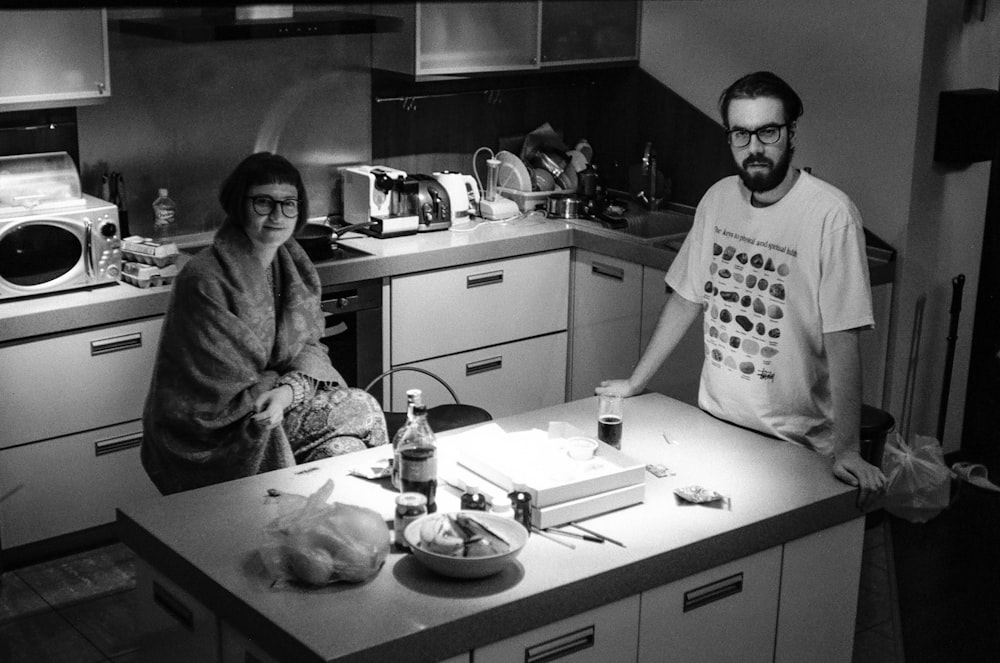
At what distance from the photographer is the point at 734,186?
2867 millimetres

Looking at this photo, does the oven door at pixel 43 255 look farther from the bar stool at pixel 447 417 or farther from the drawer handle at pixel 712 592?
the drawer handle at pixel 712 592

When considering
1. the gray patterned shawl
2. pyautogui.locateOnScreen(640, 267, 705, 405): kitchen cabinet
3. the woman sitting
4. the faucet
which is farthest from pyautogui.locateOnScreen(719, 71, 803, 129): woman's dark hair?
→ the faucet

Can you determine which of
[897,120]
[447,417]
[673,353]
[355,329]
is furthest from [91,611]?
[897,120]

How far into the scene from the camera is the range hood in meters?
3.93

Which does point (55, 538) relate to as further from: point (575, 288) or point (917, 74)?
point (917, 74)

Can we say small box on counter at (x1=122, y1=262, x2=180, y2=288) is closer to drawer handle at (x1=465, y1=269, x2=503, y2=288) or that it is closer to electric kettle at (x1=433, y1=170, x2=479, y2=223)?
drawer handle at (x1=465, y1=269, x2=503, y2=288)

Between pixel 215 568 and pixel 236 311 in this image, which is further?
pixel 236 311

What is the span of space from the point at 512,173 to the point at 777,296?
2647mm

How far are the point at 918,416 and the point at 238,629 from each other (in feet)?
11.1

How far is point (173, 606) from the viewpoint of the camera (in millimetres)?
2266

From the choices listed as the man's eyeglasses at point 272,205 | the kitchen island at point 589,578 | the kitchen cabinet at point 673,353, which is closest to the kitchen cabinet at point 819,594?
the kitchen island at point 589,578

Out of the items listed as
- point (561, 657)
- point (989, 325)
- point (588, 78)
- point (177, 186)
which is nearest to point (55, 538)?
point (177, 186)

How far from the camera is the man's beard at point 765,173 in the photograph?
2.67 meters

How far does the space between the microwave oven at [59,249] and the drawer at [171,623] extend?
5.75 ft
